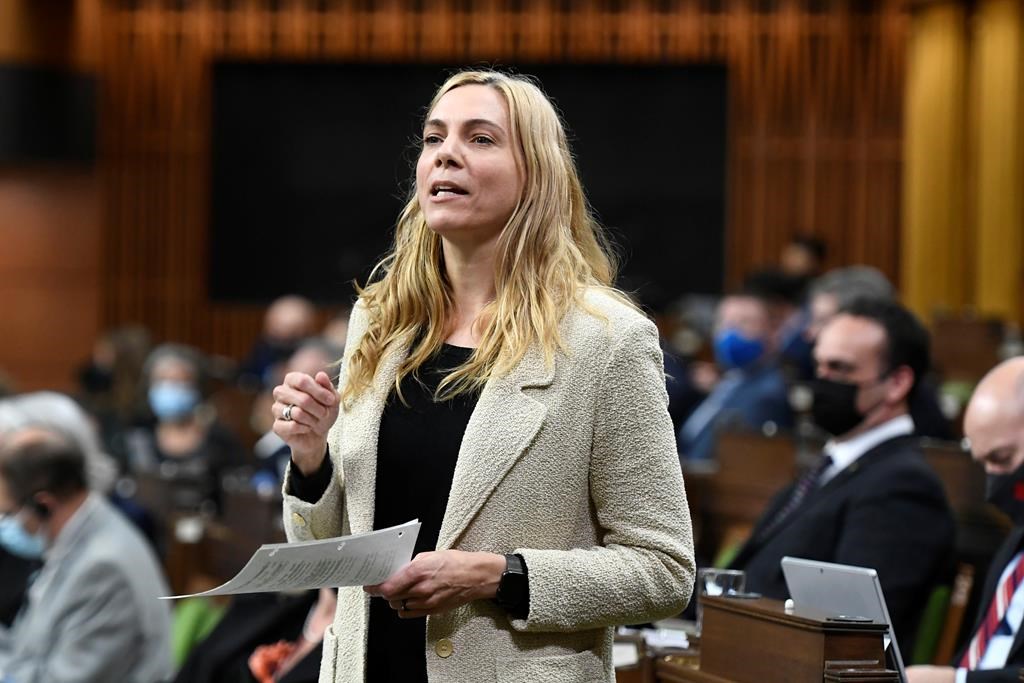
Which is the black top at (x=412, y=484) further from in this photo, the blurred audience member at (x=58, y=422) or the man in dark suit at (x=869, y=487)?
the blurred audience member at (x=58, y=422)

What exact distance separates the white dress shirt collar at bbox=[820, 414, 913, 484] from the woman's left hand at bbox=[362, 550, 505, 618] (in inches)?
82.1

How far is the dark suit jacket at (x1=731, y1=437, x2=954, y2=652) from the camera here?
361cm

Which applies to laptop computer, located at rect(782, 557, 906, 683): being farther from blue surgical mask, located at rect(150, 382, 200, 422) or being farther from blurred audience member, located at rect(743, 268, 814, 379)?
blue surgical mask, located at rect(150, 382, 200, 422)

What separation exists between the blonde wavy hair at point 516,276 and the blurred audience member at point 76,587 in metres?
2.19

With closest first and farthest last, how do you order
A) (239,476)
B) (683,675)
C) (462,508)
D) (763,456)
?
(462,508) → (683,675) → (763,456) → (239,476)

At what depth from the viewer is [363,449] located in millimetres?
2217

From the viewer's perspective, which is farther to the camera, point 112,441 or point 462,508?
point 112,441

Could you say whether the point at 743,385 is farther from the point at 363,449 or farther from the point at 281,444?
the point at 363,449

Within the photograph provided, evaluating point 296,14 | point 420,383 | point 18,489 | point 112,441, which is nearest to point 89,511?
point 18,489

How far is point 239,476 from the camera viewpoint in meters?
6.80

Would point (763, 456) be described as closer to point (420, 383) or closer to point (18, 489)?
point (18, 489)

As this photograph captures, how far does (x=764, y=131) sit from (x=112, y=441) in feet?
23.3

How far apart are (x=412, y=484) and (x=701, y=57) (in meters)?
11.7

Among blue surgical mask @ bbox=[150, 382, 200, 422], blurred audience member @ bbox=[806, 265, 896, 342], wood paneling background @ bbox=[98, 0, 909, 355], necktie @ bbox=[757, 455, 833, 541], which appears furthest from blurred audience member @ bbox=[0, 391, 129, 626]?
wood paneling background @ bbox=[98, 0, 909, 355]
